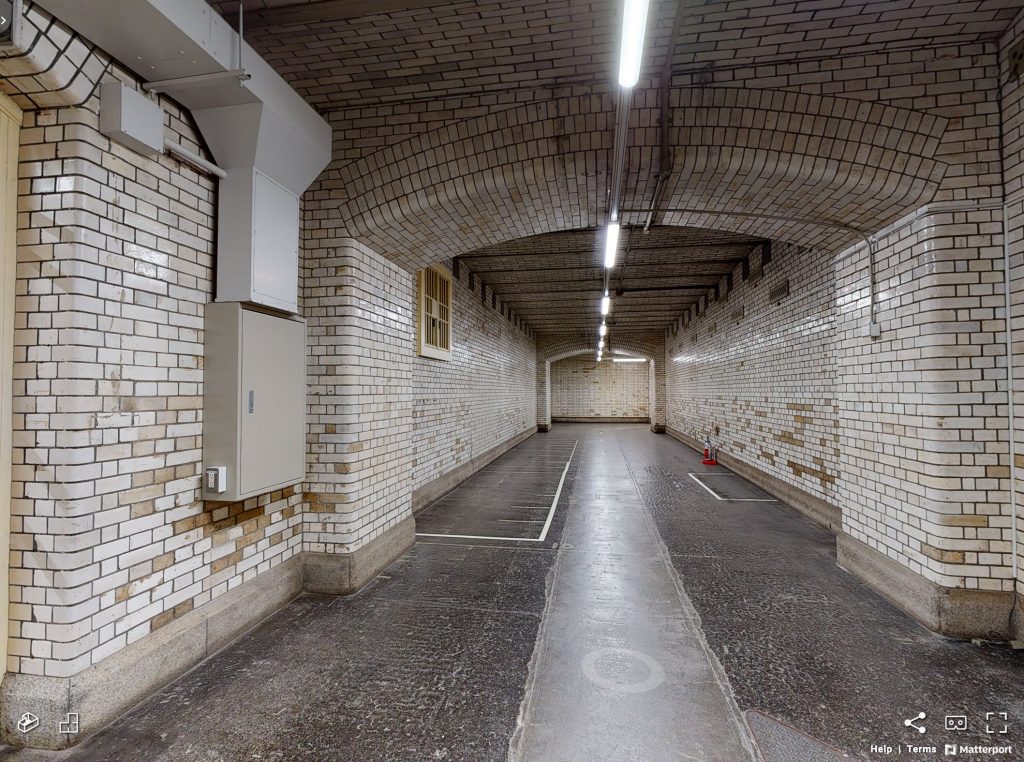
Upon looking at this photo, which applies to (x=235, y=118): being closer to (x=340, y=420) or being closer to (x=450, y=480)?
(x=340, y=420)

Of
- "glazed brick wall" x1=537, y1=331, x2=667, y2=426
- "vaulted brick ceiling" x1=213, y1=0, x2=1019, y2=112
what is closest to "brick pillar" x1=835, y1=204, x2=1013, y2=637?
"vaulted brick ceiling" x1=213, y1=0, x2=1019, y2=112

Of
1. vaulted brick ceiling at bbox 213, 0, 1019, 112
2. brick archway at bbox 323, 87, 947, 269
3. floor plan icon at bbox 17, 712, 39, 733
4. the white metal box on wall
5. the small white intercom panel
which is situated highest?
vaulted brick ceiling at bbox 213, 0, 1019, 112

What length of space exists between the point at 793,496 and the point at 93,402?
315 inches

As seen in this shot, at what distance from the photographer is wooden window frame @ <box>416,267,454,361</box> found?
276 inches

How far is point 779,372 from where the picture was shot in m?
7.74

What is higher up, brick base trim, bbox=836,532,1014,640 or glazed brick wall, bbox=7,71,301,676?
glazed brick wall, bbox=7,71,301,676

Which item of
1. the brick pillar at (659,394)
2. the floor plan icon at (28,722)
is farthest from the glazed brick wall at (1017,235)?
the brick pillar at (659,394)

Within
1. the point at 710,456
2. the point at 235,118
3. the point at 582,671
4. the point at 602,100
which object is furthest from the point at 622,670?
the point at 710,456

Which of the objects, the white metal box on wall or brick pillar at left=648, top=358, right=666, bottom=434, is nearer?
the white metal box on wall

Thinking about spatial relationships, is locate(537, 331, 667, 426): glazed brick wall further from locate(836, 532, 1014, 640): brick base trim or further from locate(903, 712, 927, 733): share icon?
locate(903, 712, 927, 733): share icon

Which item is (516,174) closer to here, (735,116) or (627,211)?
(627,211)

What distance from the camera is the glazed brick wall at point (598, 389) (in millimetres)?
27094

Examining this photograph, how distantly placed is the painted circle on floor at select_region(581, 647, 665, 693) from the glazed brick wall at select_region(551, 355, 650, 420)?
2430 centimetres

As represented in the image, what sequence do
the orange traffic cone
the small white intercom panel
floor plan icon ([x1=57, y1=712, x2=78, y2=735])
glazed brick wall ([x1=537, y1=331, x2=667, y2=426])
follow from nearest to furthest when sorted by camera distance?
1. floor plan icon ([x1=57, y1=712, x2=78, y2=735])
2. the small white intercom panel
3. the orange traffic cone
4. glazed brick wall ([x1=537, y1=331, x2=667, y2=426])
